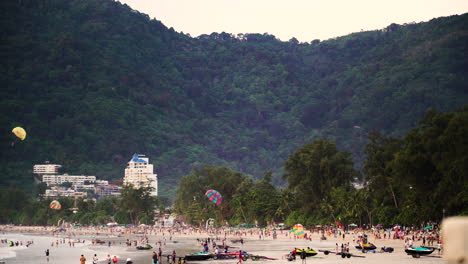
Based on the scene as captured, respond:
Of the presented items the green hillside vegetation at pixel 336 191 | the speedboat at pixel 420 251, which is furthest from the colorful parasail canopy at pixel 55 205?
the speedboat at pixel 420 251

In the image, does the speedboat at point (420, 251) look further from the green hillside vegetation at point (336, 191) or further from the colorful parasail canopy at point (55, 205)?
the colorful parasail canopy at point (55, 205)

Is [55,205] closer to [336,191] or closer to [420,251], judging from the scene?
[336,191]

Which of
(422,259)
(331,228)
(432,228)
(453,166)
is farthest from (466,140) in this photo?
(331,228)

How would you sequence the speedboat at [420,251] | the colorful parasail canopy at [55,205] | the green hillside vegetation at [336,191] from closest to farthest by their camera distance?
the speedboat at [420,251] → the green hillside vegetation at [336,191] → the colorful parasail canopy at [55,205]

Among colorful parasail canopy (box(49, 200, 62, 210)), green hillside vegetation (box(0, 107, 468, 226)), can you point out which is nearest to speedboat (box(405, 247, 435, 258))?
green hillside vegetation (box(0, 107, 468, 226))

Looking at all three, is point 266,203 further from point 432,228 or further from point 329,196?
point 432,228

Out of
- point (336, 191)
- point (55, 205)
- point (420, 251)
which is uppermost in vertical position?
point (55, 205)

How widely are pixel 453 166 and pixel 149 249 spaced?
37.1 m

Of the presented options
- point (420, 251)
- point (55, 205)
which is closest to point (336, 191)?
point (420, 251)

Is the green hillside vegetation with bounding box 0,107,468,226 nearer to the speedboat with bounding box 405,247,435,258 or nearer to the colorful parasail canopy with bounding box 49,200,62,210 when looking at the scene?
the colorful parasail canopy with bounding box 49,200,62,210

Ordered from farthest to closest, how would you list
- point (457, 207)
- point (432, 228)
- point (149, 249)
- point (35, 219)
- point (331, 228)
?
1. point (35, 219)
2. point (331, 228)
3. point (149, 249)
4. point (432, 228)
5. point (457, 207)

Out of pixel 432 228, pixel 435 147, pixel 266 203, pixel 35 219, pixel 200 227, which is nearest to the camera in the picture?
pixel 435 147

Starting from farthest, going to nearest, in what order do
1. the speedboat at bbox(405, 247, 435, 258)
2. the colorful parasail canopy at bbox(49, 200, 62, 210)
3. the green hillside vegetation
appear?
the colorful parasail canopy at bbox(49, 200, 62, 210), the green hillside vegetation, the speedboat at bbox(405, 247, 435, 258)

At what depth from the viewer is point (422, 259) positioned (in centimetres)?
4378
